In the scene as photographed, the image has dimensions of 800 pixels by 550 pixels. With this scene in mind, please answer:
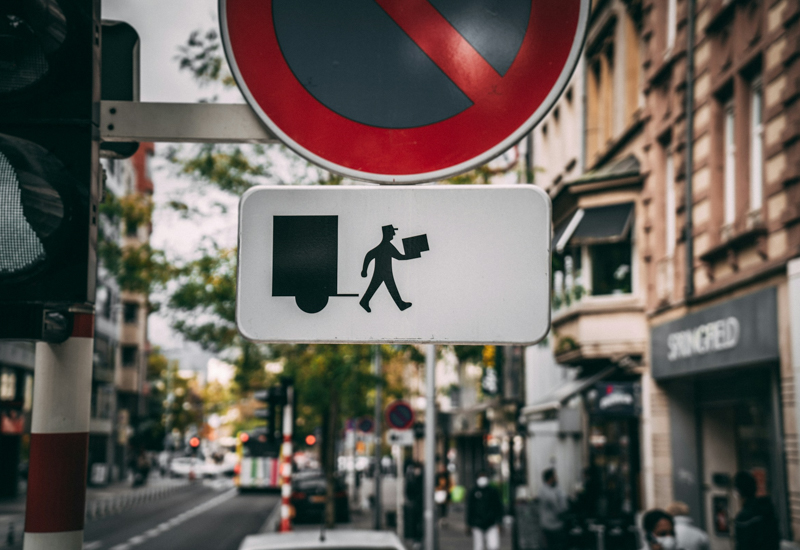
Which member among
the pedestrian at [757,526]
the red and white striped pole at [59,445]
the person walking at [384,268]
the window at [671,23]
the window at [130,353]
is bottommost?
the pedestrian at [757,526]

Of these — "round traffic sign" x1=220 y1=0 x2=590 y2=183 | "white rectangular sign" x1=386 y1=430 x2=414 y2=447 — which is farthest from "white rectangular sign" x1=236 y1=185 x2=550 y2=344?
"white rectangular sign" x1=386 y1=430 x2=414 y2=447

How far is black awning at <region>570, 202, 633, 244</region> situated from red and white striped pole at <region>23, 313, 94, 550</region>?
17.3 m

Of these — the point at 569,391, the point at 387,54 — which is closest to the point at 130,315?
the point at 569,391

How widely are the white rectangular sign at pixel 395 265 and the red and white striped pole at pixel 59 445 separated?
18.0 inches

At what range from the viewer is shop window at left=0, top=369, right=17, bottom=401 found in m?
37.4

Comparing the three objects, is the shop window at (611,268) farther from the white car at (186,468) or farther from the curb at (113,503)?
the white car at (186,468)

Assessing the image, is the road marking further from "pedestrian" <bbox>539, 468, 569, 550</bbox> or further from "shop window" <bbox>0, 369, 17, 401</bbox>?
"pedestrian" <bbox>539, 468, 569, 550</bbox>

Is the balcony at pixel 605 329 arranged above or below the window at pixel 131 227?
below

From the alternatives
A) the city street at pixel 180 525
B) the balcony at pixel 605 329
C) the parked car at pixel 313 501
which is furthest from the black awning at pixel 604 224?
the parked car at pixel 313 501

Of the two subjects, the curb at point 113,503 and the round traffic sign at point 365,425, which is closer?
the round traffic sign at point 365,425

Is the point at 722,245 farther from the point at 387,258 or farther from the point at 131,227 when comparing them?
the point at 387,258

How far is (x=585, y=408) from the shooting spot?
23.6 m

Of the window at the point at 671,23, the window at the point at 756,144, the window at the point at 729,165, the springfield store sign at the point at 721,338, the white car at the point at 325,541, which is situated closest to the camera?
the white car at the point at 325,541

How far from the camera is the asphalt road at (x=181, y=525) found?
76.0ft
